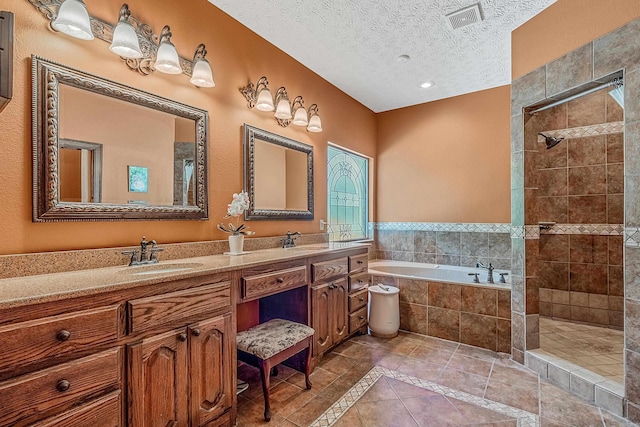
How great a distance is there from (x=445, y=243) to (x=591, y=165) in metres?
1.67

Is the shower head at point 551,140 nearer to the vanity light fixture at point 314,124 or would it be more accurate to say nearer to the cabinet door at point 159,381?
the vanity light fixture at point 314,124

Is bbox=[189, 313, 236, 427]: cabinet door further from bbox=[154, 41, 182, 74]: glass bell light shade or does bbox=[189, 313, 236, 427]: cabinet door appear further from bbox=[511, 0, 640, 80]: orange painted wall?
bbox=[511, 0, 640, 80]: orange painted wall

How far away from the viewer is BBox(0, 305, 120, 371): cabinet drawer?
37.4 inches

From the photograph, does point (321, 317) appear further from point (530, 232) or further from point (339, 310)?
point (530, 232)

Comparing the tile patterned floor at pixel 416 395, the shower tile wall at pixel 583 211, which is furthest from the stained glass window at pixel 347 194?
the shower tile wall at pixel 583 211

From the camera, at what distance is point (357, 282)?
291cm

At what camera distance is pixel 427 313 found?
306 centimetres

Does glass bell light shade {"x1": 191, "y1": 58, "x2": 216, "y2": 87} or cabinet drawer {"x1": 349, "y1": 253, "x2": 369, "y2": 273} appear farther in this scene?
cabinet drawer {"x1": 349, "y1": 253, "x2": 369, "y2": 273}

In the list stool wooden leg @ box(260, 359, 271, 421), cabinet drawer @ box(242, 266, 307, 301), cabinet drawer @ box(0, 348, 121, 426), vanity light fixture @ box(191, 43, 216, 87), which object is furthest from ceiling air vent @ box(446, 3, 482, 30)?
cabinet drawer @ box(0, 348, 121, 426)

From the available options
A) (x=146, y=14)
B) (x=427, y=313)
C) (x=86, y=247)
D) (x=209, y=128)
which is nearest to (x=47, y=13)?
(x=146, y=14)

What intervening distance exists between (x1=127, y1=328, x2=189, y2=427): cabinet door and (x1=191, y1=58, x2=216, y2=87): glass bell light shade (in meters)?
1.51

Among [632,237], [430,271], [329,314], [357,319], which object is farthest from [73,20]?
[430,271]

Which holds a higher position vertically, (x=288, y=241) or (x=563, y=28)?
(x=563, y=28)

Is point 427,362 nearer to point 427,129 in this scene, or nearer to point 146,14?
point 427,129
